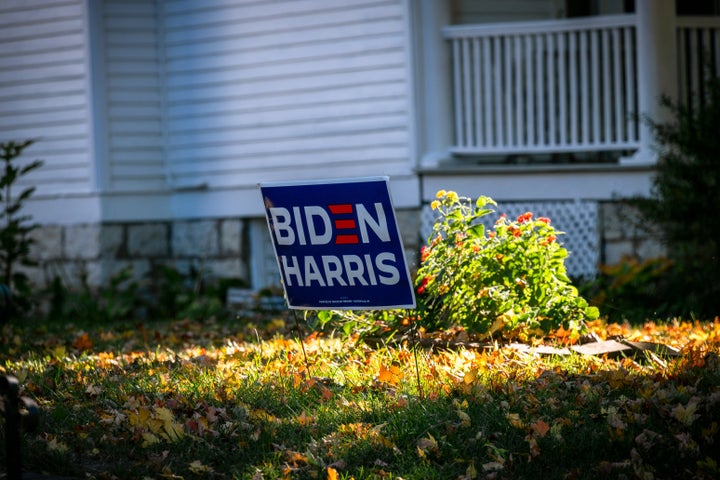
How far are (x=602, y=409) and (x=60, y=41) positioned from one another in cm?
804

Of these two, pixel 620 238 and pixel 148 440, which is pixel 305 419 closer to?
pixel 148 440

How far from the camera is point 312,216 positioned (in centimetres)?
455

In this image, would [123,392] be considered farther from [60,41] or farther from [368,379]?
[60,41]

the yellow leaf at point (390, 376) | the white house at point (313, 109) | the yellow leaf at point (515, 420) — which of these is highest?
the white house at point (313, 109)

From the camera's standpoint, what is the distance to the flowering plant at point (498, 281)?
520cm

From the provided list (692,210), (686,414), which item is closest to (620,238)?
(692,210)

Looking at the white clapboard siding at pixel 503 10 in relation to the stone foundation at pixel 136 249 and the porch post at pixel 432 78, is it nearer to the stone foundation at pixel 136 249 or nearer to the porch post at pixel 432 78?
the porch post at pixel 432 78

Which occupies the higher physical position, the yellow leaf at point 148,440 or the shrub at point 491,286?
the shrub at point 491,286

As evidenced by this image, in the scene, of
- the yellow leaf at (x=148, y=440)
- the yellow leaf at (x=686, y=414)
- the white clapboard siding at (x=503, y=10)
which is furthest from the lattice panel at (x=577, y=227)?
the yellow leaf at (x=148, y=440)

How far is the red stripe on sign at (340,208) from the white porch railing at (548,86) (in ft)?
16.4

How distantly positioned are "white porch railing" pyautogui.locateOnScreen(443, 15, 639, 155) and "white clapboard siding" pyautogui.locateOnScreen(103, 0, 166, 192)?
329cm

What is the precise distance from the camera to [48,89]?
10.3 metres

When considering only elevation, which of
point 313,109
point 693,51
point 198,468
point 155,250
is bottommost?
point 198,468

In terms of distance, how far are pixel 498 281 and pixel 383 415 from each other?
1357 millimetres
